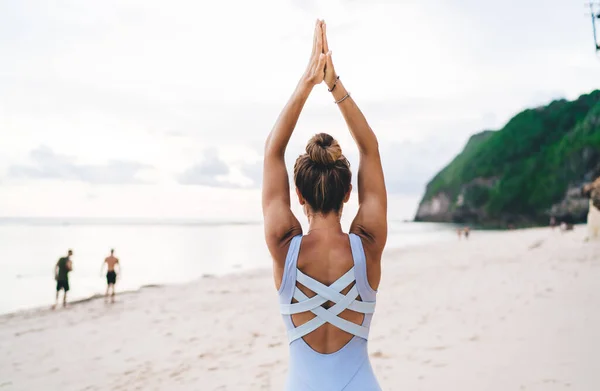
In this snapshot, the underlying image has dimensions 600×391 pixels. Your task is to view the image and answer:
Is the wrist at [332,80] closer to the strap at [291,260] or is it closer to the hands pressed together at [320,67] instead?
the hands pressed together at [320,67]

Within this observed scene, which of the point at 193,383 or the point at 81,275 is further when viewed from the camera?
the point at 81,275

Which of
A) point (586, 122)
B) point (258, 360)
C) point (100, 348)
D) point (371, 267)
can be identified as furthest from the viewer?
point (586, 122)

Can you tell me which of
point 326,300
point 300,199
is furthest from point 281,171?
point 326,300

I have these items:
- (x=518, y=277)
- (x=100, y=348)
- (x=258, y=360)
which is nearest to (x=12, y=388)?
(x=100, y=348)

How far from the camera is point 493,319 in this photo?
7.41 meters

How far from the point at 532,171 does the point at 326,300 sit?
333 feet

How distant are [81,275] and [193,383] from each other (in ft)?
74.0

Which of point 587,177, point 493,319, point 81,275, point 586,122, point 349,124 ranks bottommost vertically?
point 81,275

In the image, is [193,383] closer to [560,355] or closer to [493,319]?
[560,355]

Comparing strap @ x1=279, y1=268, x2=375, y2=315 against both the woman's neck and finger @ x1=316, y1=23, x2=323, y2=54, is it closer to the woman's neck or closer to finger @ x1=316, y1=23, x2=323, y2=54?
the woman's neck

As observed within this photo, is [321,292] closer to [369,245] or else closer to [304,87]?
[369,245]

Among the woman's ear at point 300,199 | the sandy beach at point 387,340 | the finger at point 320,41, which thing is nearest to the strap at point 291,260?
the woman's ear at point 300,199

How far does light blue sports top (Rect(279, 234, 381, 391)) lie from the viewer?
1.51 metres

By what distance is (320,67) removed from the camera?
1747 mm
